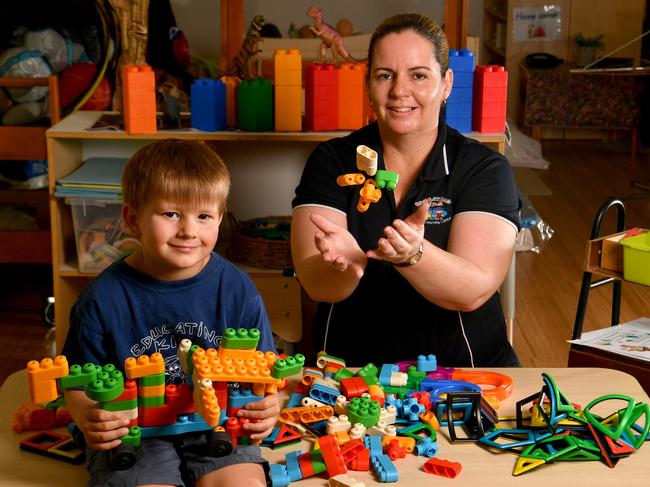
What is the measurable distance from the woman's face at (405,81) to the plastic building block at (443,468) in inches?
30.6

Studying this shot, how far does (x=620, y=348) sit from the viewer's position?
6.41 ft

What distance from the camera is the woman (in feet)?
5.95

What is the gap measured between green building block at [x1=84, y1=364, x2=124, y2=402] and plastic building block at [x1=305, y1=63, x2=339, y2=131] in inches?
62.0

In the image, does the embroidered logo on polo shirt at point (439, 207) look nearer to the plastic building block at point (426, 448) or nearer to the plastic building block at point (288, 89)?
the plastic building block at point (426, 448)

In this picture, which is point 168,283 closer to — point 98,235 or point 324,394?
point 324,394

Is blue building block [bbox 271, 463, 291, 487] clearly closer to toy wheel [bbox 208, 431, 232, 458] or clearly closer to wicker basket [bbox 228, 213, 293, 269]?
toy wheel [bbox 208, 431, 232, 458]

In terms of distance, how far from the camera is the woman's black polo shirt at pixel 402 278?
1.86 meters

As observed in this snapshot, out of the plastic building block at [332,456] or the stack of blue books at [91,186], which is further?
the stack of blue books at [91,186]

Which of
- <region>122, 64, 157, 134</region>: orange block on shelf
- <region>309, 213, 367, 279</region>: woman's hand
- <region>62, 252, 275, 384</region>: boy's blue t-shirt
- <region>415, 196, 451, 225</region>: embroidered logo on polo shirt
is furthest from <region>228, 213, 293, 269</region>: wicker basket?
<region>62, 252, 275, 384</region>: boy's blue t-shirt

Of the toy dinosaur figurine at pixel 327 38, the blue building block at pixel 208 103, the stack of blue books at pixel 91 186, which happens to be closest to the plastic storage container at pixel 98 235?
the stack of blue books at pixel 91 186

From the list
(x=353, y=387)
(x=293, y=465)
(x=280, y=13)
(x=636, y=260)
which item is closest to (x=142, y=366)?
(x=293, y=465)

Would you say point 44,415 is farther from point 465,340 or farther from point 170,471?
point 465,340

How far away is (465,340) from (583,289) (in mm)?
373

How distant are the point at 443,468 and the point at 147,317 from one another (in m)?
0.48
